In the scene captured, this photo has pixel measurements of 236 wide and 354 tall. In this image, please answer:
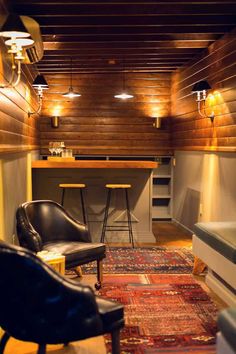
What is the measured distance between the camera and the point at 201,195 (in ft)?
19.2

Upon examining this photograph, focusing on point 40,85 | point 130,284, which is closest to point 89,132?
point 40,85

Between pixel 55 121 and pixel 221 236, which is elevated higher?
pixel 55 121

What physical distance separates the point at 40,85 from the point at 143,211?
2.21 m

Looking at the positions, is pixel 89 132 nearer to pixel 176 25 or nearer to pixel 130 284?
pixel 176 25

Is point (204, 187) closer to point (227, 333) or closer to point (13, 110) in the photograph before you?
point (13, 110)

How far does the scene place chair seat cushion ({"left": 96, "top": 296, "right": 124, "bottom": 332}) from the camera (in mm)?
2229

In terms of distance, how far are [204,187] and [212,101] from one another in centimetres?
119

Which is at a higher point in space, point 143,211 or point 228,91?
point 228,91

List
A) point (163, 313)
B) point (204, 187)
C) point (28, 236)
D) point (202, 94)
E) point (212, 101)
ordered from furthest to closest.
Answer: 1. point (204, 187)
2. point (202, 94)
3. point (212, 101)
4. point (28, 236)
5. point (163, 313)

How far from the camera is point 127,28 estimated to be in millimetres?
4613

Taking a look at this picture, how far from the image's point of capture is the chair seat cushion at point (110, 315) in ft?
7.31

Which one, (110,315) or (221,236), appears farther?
(221,236)

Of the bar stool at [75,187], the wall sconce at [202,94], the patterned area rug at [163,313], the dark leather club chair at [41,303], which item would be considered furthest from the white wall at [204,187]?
the dark leather club chair at [41,303]

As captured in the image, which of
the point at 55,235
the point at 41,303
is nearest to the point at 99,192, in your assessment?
the point at 55,235
